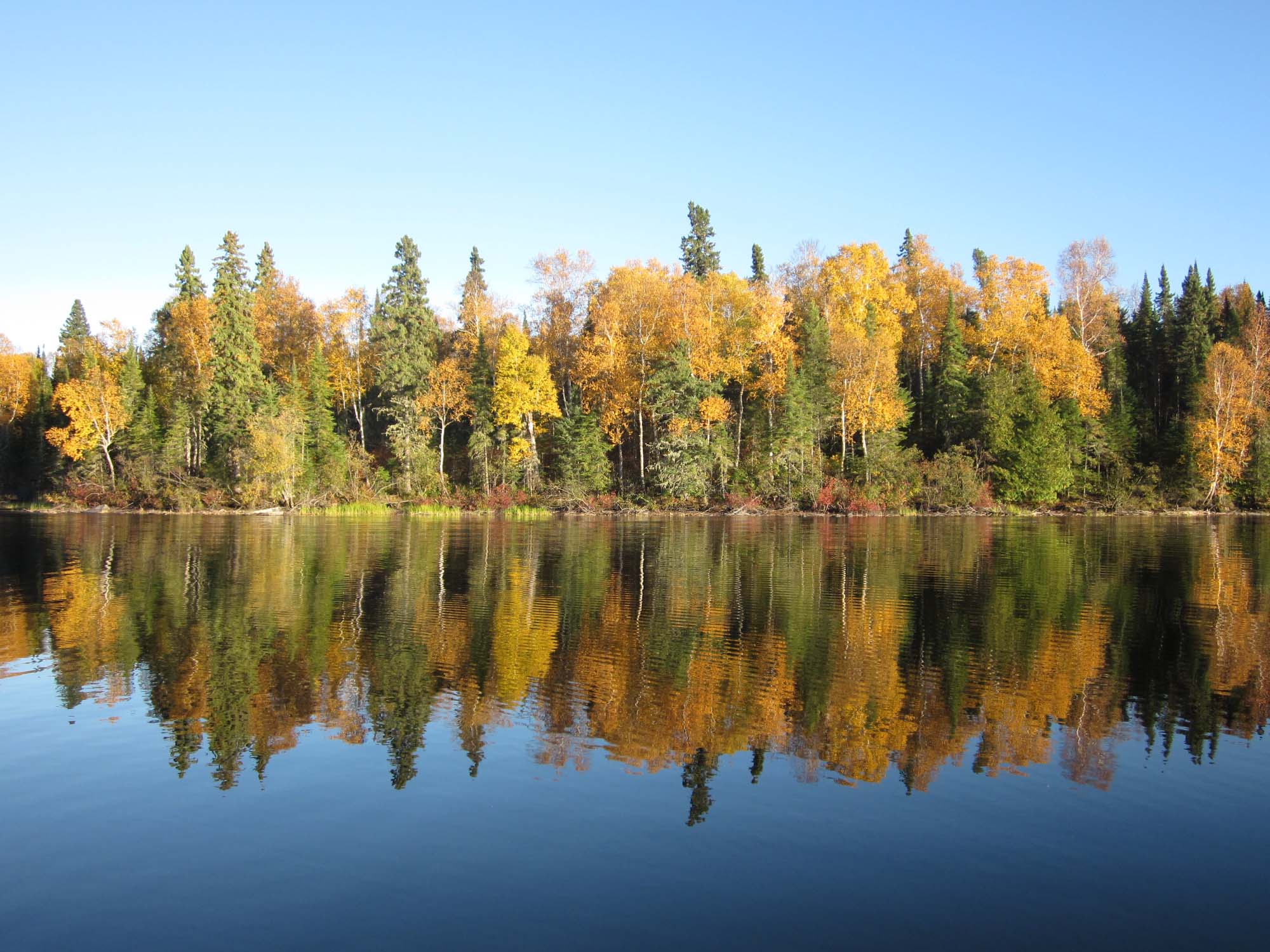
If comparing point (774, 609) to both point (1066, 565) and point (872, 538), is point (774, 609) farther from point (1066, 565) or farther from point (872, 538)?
point (872, 538)

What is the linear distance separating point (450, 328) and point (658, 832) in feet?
268

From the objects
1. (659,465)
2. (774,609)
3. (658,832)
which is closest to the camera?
(658,832)

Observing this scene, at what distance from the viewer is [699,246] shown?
92.2 m

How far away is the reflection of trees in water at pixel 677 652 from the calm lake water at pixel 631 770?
11 cm

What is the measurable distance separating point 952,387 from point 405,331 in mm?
44842

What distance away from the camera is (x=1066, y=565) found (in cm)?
3441

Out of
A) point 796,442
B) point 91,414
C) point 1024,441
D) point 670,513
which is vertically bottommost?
point 670,513

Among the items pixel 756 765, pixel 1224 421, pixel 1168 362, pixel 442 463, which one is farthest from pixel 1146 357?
pixel 756 765

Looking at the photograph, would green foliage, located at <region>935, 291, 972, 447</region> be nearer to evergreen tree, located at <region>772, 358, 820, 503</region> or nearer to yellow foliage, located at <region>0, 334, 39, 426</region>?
evergreen tree, located at <region>772, 358, 820, 503</region>

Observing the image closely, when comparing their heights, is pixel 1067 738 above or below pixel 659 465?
below

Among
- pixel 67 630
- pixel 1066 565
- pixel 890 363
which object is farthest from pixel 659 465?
pixel 67 630

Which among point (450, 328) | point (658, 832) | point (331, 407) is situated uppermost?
point (450, 328)

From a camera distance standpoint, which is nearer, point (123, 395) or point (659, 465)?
point (659, 465)

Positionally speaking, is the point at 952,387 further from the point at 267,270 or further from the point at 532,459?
the point at 267,270
